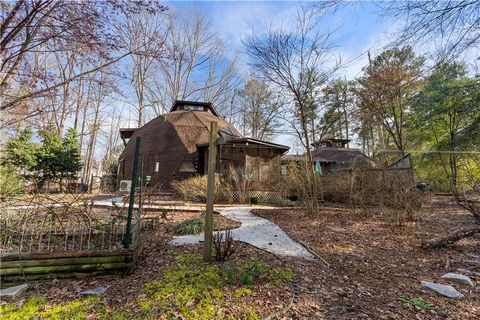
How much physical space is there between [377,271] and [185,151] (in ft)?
47.0

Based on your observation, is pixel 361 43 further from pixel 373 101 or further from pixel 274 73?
pixel 373 101

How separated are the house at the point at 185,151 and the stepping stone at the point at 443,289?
34.8 ft

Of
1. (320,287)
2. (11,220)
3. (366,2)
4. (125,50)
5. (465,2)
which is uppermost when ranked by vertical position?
(366,2)

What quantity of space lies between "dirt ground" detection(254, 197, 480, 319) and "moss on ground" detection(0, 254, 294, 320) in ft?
1.84

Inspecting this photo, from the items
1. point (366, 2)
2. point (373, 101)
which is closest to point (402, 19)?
point (366, 2)

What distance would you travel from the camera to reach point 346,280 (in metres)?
3.15

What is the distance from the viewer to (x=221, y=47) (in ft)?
77.3

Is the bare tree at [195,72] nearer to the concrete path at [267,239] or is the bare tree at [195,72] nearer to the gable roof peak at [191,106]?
the gable roof peak at [191,106]

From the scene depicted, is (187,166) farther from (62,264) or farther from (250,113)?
(62,264)

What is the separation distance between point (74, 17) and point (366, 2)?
4.72 metres

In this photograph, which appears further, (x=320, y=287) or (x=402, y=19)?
(x=402, y=19)

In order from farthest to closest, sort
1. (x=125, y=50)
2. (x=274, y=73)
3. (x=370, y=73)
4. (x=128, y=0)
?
(x=370, y=73) < (x=274, y=73) < (x=125, y=50) < (x=128, y=0)

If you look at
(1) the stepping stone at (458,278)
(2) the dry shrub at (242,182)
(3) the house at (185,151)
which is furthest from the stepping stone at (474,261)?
(3) the house at (185,151)

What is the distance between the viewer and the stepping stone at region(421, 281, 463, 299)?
2777 millimetres
